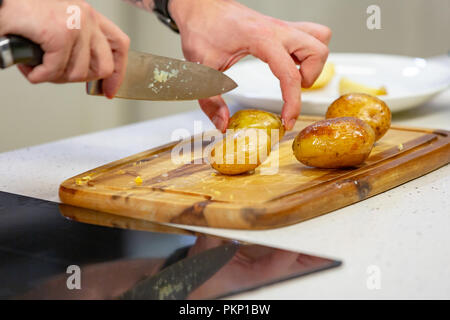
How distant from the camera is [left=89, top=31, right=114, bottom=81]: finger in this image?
3.26ft

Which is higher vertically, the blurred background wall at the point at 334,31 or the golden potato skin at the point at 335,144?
the blurred background wall at the point at 334,31

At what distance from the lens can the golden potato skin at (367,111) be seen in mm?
1352

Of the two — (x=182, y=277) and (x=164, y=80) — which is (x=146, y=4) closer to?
(x=164, y=80)

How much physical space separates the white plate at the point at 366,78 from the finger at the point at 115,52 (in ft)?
2.40

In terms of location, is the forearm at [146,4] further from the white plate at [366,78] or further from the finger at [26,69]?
the finger at [26,69]

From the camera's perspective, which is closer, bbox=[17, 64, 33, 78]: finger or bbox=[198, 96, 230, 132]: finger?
bbox=[17, 64, 33, 78]: finger

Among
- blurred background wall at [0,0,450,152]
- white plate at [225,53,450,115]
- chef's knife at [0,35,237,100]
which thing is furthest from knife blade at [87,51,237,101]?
blurred background wall at [0,0,450,152]

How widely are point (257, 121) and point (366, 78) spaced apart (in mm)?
909

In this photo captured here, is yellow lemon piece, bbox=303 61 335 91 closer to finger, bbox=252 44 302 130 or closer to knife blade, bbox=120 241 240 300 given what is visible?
finger, bbox=252 44 302 130

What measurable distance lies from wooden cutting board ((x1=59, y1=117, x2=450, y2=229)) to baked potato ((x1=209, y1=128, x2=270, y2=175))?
0.07 feet

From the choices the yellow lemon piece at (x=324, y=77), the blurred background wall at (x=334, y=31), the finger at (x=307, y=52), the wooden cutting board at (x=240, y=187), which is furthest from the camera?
the blurred background wall at (x=334, y=31)

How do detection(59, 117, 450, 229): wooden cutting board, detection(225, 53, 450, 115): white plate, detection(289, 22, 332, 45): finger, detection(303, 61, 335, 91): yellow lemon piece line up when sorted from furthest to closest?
detection(303, 61, 335, 91): yellow lemon piece, detection(225, 53, 450, 115): white plate, detection(289, 22, 332, 45): finger, detection(59, 117, 450, 229): wooden cutting board

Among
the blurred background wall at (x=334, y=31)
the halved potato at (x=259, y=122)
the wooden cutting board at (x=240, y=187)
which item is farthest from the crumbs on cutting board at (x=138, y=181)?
the blurred background wall at (x=334, y=31)

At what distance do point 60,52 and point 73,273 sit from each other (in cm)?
33
